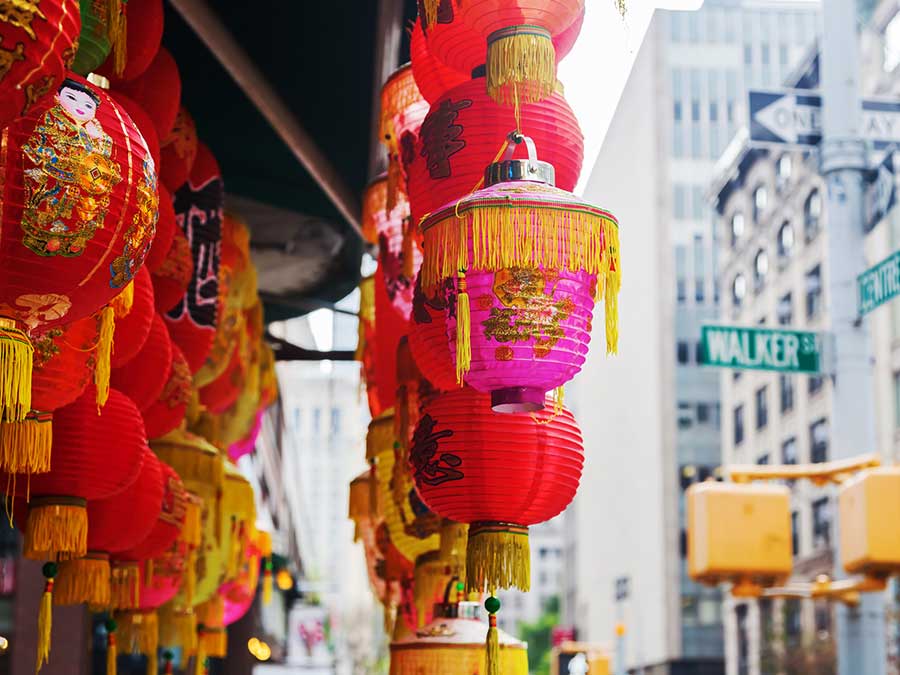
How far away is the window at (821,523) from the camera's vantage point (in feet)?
167

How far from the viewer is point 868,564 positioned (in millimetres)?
7539

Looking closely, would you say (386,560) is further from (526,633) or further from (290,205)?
(526,633)

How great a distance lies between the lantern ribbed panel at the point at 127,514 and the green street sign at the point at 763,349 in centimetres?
419

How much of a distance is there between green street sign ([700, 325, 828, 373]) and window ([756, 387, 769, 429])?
51.0 meters

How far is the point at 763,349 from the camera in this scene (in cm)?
917

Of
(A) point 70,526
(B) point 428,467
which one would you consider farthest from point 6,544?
(B) point 428,467

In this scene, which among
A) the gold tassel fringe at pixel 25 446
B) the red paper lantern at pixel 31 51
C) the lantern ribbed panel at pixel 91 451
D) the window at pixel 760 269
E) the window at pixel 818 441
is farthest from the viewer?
the window at pixel 760 269

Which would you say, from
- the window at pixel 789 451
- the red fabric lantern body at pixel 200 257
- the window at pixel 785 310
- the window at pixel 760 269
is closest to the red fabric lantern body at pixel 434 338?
the red fabric lantern body at pixel 200 257

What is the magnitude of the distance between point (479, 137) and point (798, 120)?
4.77m

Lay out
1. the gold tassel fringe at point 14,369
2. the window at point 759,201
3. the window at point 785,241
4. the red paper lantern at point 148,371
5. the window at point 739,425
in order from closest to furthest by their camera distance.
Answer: the gold tassel fringe at point 14,369 < the red paper lantern at point 148,371 < the window at point 785,241 < the window at point 759,201 < the window at point 739,425

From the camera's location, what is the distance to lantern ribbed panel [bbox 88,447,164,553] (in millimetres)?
5867

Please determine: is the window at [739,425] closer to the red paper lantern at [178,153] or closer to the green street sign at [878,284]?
the green street sign at [878,284]

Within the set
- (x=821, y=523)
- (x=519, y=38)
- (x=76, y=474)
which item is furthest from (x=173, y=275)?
(x=821, y=523)

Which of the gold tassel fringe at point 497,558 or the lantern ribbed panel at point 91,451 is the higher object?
the lantern ribbed panel at point 91,451
